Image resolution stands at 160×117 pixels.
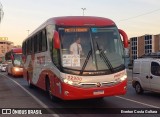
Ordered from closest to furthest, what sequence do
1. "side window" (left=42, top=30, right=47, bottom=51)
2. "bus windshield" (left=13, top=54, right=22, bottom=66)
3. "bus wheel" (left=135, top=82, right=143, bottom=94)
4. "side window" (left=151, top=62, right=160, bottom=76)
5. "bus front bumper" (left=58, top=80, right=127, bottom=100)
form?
"bus front bumper" (left=58, top=80, right=127, bottom=100) → "side window" (left=42, top=30, right=47, bottom=51) → "side window" (left=151, top=62, right=160, bottom=76) → "bus wheel" (left=135, top=82, right=143, bottom=94) → "bus windshield" (left=13, top=54, right=22, bottom=66)

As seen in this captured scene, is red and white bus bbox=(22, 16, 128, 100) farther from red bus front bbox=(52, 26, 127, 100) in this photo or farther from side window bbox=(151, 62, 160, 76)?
side window bbox=(151, 62, 160, 76)

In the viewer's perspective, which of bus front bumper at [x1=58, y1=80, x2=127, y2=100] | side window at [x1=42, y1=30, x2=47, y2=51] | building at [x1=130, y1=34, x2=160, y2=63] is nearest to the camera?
bus front bumper at [x1=58, y1=80, x2=127, y2=100]

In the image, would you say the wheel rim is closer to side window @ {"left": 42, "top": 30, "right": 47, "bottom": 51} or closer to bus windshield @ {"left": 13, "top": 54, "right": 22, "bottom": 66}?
side window @ {"left": 42, "top": 30, "right": 47, "bottom": 51}

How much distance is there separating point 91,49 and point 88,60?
1.36 ft

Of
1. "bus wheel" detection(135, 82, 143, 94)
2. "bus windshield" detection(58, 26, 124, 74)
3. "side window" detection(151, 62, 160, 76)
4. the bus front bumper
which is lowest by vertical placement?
"bus wheel" detection(135, 82, 143, 94)

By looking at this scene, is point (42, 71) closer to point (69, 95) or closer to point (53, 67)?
point (53, 67)

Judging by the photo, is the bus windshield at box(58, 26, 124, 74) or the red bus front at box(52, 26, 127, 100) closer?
the red bus front at box(52, 26, 127, 100)

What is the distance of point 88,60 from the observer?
11523 mm

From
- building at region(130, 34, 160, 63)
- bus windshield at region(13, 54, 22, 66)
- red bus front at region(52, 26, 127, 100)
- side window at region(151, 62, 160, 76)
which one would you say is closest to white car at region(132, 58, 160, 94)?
side window at region(151, 62, 160, 76)

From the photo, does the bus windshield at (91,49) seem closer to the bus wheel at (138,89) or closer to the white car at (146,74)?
the white car at (146,74)

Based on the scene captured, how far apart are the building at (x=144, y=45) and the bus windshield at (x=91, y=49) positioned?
6739 cm

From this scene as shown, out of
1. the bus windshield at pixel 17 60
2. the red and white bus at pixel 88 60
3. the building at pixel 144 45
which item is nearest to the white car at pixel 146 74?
the red and white bus at pixel 88 60

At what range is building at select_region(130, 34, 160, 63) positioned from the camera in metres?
78.6

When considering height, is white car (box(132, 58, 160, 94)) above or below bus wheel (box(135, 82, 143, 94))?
above
